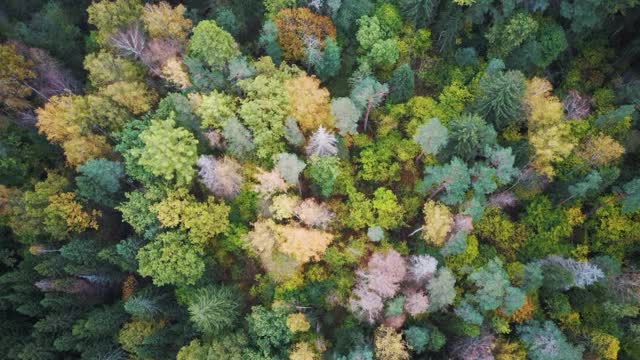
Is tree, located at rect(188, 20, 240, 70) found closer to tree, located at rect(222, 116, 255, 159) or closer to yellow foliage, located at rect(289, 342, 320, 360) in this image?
tree, located at rect(222, 116, 255, 159)

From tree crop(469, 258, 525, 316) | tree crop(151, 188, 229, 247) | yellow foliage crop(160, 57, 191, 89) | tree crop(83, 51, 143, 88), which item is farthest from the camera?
tree crop(83, 51, 143, 88)

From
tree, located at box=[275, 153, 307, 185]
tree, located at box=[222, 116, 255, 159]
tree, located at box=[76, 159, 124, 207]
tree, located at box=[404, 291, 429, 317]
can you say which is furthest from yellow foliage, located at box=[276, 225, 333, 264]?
tree, located at box=[76, 159, 124, 207]

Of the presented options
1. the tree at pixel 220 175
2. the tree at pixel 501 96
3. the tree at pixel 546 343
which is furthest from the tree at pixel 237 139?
the tree at pixel 546 343

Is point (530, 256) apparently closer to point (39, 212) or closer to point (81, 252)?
point (81, 252)

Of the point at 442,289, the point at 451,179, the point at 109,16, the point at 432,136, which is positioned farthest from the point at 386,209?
the point at 109,16

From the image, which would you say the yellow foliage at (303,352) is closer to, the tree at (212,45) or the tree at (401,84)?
the tree at (401,84)

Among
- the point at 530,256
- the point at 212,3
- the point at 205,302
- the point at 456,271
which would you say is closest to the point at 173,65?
the point at 212,3
